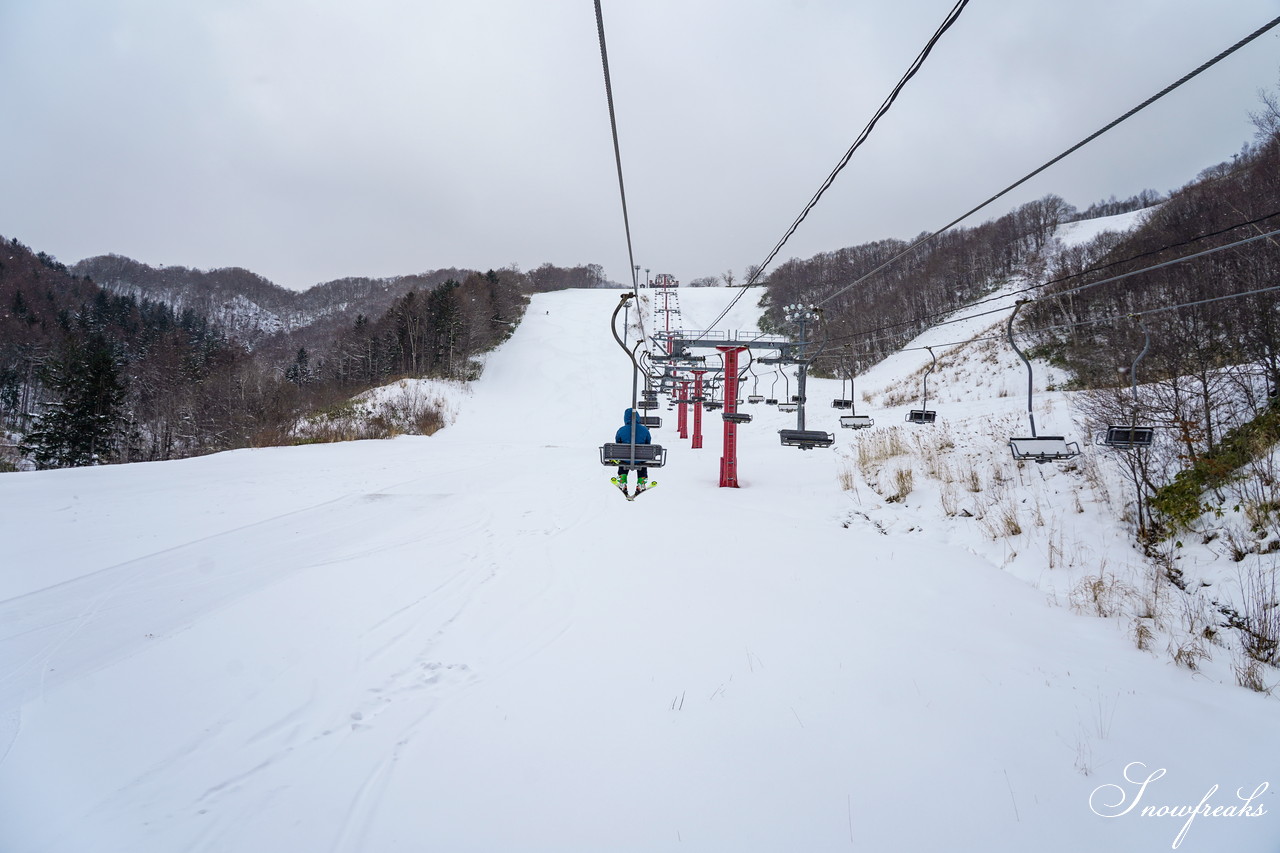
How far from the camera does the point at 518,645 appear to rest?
466 cm

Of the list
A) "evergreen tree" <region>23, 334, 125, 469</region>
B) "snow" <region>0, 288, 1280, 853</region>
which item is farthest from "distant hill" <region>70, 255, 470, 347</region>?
"snow" <region>0, 288, 1280, 853</region>

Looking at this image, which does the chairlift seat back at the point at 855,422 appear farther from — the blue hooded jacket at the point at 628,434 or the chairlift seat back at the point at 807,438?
the blue hooded jacket at the point at 628,434

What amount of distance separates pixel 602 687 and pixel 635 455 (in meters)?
3.28

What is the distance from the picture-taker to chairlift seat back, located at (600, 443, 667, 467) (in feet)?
22.1

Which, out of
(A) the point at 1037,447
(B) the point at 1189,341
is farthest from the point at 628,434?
(B) the point at 1189,341

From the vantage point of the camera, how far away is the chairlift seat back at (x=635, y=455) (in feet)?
22.1

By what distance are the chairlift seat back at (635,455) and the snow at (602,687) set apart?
144 centimetres

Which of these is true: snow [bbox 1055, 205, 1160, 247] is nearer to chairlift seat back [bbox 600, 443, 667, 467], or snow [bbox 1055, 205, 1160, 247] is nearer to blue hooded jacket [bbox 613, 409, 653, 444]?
blue hooded jacket [bbox 613, 409, 653, 444]

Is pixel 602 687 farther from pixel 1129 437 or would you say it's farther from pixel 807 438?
pixel 1129 437

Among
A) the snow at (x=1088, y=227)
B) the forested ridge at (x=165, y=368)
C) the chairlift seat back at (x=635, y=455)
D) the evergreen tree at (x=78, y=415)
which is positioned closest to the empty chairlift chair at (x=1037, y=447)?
the chairlift seat back at (x=635, y=455)

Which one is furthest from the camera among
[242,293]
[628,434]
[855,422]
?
[242,293]

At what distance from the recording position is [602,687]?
391 cm

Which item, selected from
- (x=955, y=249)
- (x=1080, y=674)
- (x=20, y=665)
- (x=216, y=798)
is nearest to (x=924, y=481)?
(x=1080, y=674)

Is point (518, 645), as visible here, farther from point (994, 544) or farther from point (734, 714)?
point (994, 544)
